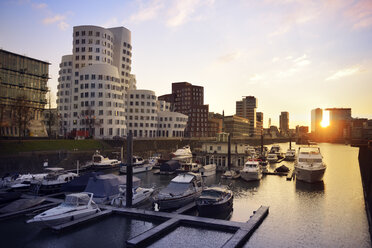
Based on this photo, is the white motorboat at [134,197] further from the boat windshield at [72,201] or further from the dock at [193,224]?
the boat windshield at [72,201]

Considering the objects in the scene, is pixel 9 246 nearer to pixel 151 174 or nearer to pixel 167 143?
pixel 151 174

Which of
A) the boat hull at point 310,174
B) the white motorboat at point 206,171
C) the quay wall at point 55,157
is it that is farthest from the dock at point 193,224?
the quay wall at point 55,157

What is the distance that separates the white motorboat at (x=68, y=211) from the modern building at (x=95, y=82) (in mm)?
80638

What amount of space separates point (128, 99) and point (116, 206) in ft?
356

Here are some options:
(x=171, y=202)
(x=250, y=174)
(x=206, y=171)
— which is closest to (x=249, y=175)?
(x=250, y=174)

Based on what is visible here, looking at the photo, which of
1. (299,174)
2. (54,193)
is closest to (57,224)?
(54,193)

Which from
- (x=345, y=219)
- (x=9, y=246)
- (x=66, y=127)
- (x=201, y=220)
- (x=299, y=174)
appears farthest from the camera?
(x=66, y=127)

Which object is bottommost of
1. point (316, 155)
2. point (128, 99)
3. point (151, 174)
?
point (151, 174)

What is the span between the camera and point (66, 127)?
12169 cm

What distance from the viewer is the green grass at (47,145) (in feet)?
206

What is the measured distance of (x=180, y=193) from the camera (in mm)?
34500

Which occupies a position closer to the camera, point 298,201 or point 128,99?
point 298,201

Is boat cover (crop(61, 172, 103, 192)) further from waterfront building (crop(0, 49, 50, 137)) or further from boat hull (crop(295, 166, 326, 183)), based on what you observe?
waterfront building (crop(0, 49, 50, 137))

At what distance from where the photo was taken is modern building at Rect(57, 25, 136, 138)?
112 meters
